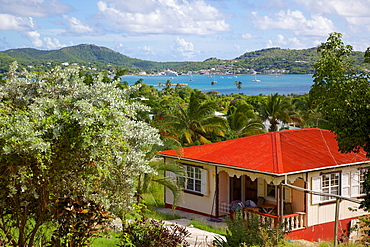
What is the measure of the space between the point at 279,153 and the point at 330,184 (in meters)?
2.23

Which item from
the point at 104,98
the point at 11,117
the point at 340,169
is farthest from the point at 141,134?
the point at 340,169

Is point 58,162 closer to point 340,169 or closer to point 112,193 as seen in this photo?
point 112,193

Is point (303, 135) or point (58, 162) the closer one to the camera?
point (58, 162)

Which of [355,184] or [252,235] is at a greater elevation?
[252,235]

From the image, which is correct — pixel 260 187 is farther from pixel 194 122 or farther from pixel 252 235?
pixel 252 235

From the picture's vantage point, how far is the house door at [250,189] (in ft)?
61.1

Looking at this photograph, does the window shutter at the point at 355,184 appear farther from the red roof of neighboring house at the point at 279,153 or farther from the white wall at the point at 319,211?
the red roof of neighboring house at the point at 279,153

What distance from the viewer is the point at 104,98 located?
6.59 m

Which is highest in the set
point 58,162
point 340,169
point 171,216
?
point 58,162

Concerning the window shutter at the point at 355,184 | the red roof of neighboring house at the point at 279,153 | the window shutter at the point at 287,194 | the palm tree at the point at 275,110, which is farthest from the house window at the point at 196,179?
the palm tree at the point at 275,110

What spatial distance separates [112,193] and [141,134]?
3.46 ft

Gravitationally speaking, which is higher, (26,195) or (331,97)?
(331,97)

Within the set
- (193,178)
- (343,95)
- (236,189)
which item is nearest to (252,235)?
(343,95)

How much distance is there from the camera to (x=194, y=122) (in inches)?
1023
